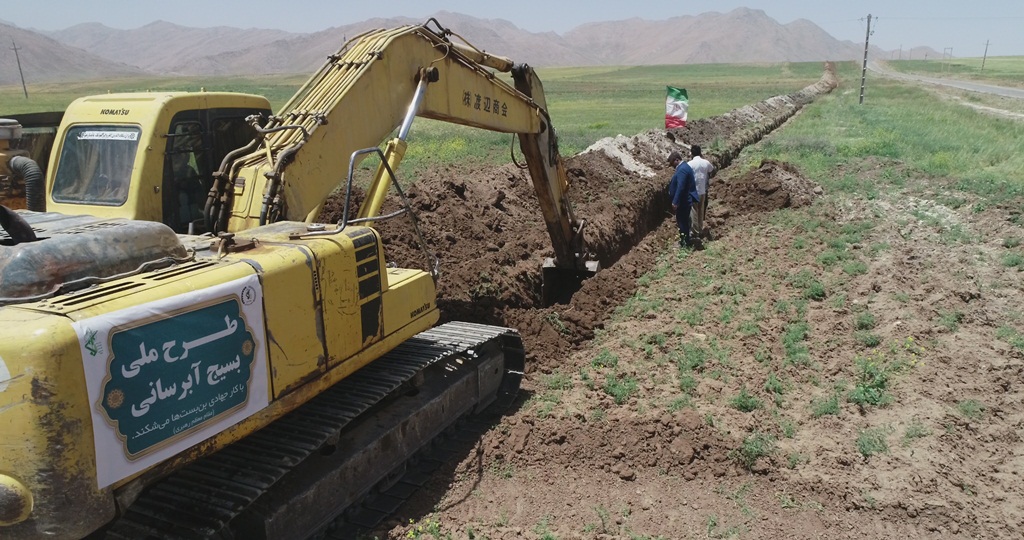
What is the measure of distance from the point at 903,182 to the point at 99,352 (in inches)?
630

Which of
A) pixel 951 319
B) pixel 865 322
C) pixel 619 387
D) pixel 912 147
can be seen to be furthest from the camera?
pixel 912 147

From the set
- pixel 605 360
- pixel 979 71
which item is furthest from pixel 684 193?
pixel 979 71

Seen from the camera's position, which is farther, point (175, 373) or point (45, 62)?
point (45, 62)

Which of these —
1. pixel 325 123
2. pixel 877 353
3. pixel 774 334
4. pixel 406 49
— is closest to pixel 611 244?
pixel 774 334

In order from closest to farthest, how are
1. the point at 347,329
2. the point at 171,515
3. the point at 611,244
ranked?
1. the point at 171,515
2. the point at 347,329
3. the point at 611,244

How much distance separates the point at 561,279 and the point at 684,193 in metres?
3.12

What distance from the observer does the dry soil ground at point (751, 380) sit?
19.1 feet

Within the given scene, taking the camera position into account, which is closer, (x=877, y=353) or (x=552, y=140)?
(x=877, y=353)

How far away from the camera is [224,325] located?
4.06 meters

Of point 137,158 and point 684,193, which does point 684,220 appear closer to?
point 684,193

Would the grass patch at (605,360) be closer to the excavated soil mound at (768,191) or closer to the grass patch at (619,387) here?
the grass patch at (619,387)

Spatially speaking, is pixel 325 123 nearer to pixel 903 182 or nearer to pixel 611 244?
pixel 611 244

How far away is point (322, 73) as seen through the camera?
636 centimetres

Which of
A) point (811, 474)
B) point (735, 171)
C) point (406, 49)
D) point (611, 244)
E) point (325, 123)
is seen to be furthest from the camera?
point (735, 171)
